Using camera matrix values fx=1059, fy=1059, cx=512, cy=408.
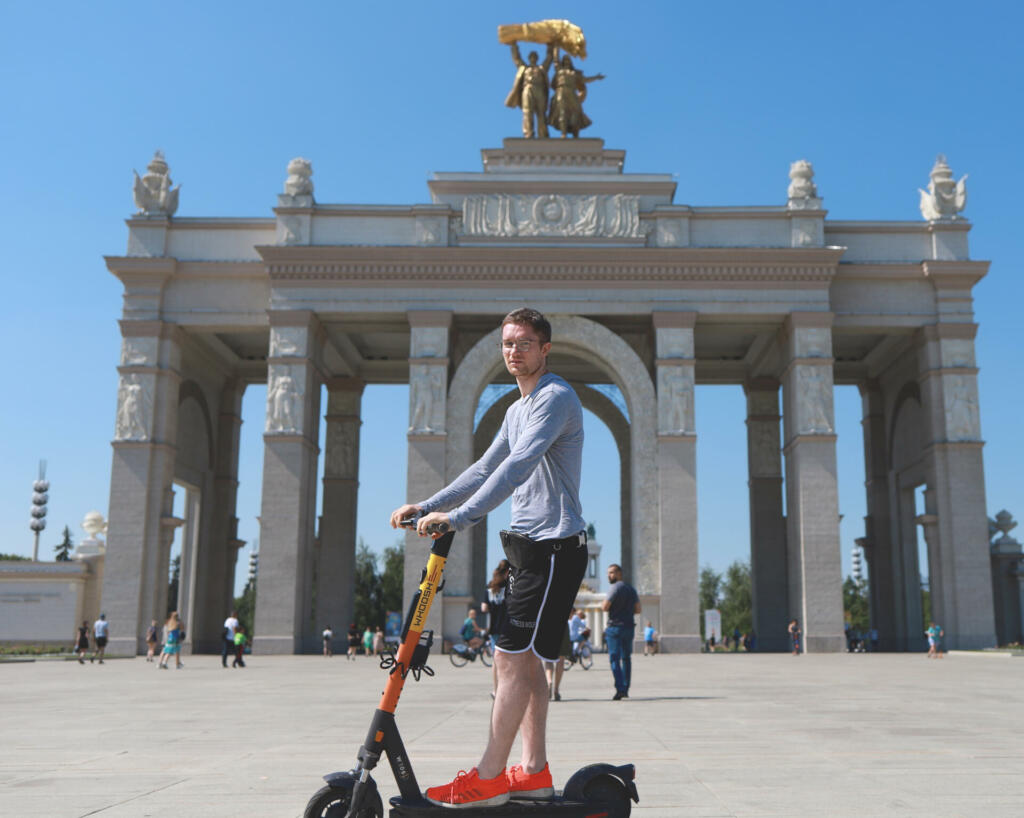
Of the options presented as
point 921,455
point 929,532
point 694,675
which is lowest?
point 694,675

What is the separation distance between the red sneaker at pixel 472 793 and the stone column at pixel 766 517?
120ft

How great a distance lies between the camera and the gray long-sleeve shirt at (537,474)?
4480 millimetres

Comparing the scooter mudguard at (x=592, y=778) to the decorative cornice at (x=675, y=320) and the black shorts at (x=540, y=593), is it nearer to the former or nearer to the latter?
the black shorts at (x=540, y=593)

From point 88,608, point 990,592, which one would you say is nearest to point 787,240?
point 990,592

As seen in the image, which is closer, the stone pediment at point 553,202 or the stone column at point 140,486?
the stone column at point 140,486

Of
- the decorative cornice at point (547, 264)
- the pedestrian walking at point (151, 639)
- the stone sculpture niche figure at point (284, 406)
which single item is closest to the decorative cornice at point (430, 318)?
the decorative cornice at point (547, 264)

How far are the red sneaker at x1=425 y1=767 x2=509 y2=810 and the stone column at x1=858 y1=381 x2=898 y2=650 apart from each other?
1531 inches

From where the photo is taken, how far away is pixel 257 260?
35.8m

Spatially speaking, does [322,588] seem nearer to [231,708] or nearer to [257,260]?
[257,260]

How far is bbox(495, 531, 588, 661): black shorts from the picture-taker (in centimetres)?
444

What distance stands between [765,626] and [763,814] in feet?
118

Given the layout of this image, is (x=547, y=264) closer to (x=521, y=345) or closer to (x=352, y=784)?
(x=521, y=345)

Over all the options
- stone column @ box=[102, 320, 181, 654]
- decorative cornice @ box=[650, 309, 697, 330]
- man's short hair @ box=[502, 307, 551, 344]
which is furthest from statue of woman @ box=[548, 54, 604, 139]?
man's short hair @ box=[502, 307, 551, 344]

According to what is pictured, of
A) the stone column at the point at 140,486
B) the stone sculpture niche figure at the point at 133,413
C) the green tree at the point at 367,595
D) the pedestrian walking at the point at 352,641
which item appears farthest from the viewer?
the green tree at the point at 367,595
